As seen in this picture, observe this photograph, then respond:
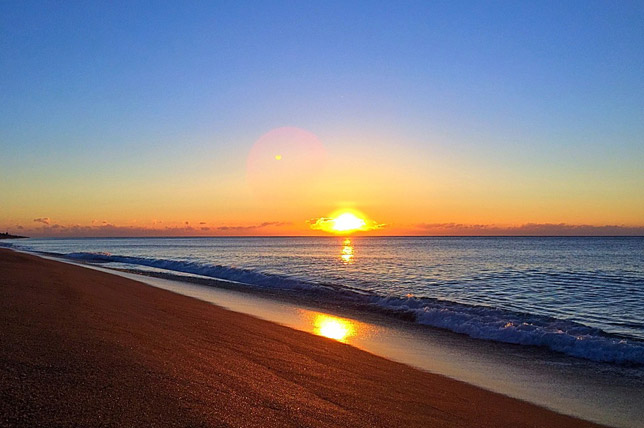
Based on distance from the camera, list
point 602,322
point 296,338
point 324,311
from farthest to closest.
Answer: point 324,311 → point 602,322 → point 296,338

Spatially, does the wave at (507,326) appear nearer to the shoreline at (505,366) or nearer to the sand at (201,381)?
the shoreline at (505,366)

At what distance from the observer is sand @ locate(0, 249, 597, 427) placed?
4785 millimetres

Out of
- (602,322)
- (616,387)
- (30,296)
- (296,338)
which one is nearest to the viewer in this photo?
(616,387)

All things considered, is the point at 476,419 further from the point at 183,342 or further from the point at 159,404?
the point at 183,342

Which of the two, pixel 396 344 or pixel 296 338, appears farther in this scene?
pixel 396 344

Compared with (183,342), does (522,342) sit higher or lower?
lower

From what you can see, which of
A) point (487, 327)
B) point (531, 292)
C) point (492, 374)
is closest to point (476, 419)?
point (492, 374)

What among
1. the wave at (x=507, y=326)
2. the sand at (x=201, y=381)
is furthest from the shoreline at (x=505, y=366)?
the sand at (x=201, y=381)

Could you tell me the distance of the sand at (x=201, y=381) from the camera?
479 cm

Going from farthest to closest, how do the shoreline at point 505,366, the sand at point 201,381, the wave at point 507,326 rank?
1. the wave at point 507,326
2. the shoreline at point 505,366
3. the sand at point 201,381

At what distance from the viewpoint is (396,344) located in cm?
1235

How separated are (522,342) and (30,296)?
1387 cm

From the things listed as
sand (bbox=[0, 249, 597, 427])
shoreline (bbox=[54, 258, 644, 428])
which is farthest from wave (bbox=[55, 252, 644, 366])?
sand (bbox=[0, 249, 597, 427])

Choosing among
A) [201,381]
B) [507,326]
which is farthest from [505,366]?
[201,381]
